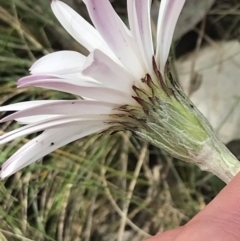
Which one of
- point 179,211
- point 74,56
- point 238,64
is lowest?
point 179,211

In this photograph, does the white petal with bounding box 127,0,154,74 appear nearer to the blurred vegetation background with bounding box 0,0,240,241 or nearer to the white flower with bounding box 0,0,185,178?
the white flower with bounding box 0,0,185,178

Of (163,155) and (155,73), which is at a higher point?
(155,73)

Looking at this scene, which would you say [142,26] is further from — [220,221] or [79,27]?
[220,221]

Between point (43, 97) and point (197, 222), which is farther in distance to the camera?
point (43, 97)

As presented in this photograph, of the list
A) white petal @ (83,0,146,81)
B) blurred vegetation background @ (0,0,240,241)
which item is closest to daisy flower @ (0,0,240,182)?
white petal @ (83,0,146,81)

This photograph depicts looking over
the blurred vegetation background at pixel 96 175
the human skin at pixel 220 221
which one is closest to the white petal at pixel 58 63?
the human skin at pixel 220 221

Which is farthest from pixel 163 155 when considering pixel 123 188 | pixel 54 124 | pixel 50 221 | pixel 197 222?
pixel 54 124

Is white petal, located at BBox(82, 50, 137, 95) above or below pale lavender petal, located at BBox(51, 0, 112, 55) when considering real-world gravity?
below

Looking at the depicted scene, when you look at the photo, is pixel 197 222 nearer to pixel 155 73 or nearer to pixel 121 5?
pixel 155 73
